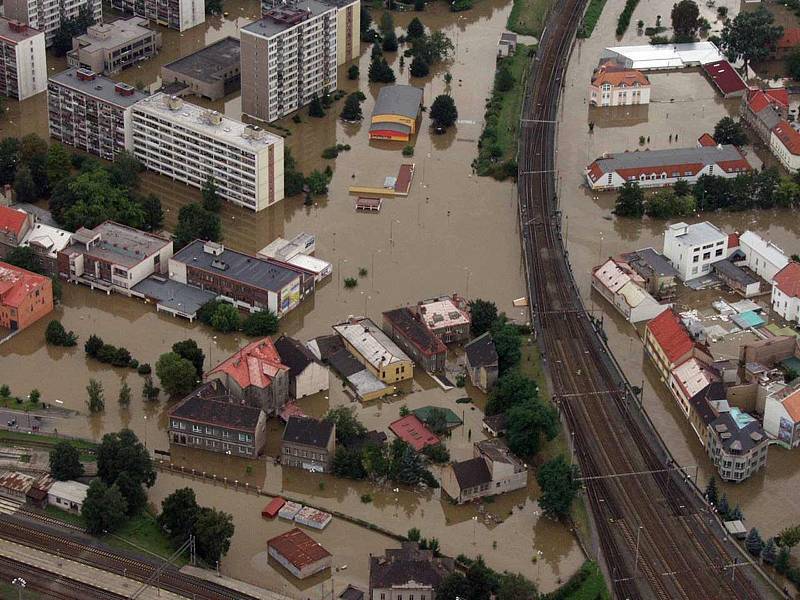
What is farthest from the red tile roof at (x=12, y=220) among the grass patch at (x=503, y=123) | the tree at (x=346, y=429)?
the grass patch at (x=503, y=123)

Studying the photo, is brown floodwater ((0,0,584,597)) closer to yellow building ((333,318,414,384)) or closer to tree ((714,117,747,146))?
yellow building ((333,318,414,384))

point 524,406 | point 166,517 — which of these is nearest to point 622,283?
point 524,406

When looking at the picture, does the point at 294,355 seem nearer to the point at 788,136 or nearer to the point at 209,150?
the point at 209,150

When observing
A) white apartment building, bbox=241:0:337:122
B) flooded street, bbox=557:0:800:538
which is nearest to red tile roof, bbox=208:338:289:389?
flooded street, bbox=557:0:800:538

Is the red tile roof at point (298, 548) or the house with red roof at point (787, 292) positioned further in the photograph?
the house with red roof at point (787, 292)

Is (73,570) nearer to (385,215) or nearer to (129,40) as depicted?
(385,215)

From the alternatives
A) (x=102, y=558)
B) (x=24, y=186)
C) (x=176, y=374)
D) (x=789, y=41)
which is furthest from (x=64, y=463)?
(x=789, y=41)

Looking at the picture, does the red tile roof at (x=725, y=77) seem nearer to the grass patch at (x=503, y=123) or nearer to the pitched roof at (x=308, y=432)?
the grass patch at (x=503, y=123)
